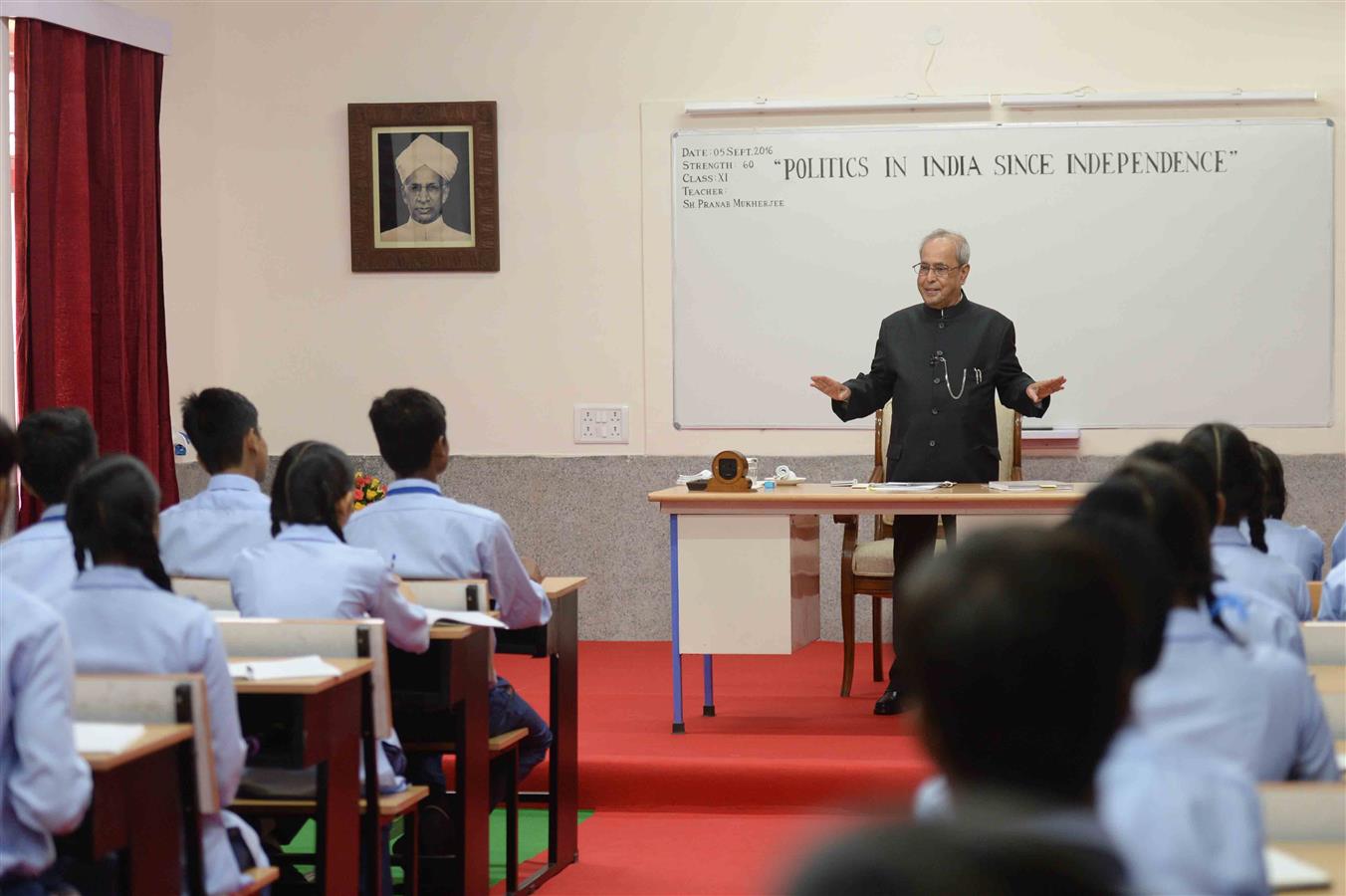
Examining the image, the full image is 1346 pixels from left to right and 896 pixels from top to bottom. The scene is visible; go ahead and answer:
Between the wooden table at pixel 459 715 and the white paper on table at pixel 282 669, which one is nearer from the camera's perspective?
the white paper on table at pixel 282 669

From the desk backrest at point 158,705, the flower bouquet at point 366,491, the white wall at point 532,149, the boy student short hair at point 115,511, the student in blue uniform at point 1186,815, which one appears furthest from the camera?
the white wall at point 532,149

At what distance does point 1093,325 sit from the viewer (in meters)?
6.95

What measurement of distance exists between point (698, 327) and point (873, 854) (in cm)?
646

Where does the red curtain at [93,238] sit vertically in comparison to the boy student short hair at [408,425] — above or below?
above

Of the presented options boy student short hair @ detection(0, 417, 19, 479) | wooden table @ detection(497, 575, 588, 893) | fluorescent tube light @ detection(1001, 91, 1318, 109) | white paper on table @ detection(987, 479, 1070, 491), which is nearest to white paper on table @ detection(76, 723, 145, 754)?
boy student short hair @ detection(0, 417, 19, 479)

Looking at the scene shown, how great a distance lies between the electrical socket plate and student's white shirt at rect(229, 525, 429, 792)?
3.79m

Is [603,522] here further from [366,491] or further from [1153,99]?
[1153,99]

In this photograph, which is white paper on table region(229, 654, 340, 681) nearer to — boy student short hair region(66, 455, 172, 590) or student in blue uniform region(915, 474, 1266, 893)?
boy student short hair region(66, 455, 172, 590)

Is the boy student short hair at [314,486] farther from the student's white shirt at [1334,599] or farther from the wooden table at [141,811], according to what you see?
the student's white shirt at [1334,599]

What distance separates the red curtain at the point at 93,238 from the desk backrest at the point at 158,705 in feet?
11.5

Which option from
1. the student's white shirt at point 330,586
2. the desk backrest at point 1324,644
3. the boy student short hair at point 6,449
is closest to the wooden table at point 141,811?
the boy student short hair at point 6,449

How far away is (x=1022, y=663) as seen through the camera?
3.16ft

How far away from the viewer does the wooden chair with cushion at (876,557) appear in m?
5.91

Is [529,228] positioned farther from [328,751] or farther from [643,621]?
[328,751]
